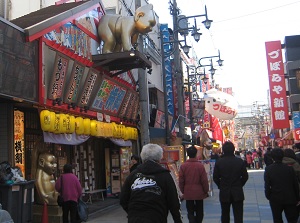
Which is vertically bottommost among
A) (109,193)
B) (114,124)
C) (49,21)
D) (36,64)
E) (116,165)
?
(109,193)

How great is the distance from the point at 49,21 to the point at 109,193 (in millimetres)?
8429

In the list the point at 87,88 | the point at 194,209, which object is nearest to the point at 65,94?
the point at 87,88

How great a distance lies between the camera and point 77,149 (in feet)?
47.6

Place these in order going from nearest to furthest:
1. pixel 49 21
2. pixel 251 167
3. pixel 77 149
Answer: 1. pixel 49 21
2. pixel 77 149
3. pixel 251 167

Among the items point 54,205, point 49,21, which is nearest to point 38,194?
point 54,205

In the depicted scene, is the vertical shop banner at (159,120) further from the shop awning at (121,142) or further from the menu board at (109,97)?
the menu board at (109,97)

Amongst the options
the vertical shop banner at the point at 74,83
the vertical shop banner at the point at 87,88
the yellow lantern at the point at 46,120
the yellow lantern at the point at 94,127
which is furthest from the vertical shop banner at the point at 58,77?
the yellow lantern at the point at 94,127

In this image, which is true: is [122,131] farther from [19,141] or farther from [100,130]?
[19,141]

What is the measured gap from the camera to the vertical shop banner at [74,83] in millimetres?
11283

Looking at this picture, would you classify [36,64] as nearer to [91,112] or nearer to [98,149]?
[91,112]

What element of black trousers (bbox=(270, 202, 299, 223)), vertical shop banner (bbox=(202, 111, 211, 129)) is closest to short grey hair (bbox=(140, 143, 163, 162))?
black trousers (bbox=(270, 202, 299, 223))

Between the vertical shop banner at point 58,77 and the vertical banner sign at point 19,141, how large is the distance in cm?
104

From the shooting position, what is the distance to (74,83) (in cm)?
1154

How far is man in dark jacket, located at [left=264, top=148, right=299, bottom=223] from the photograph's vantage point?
268 inches
